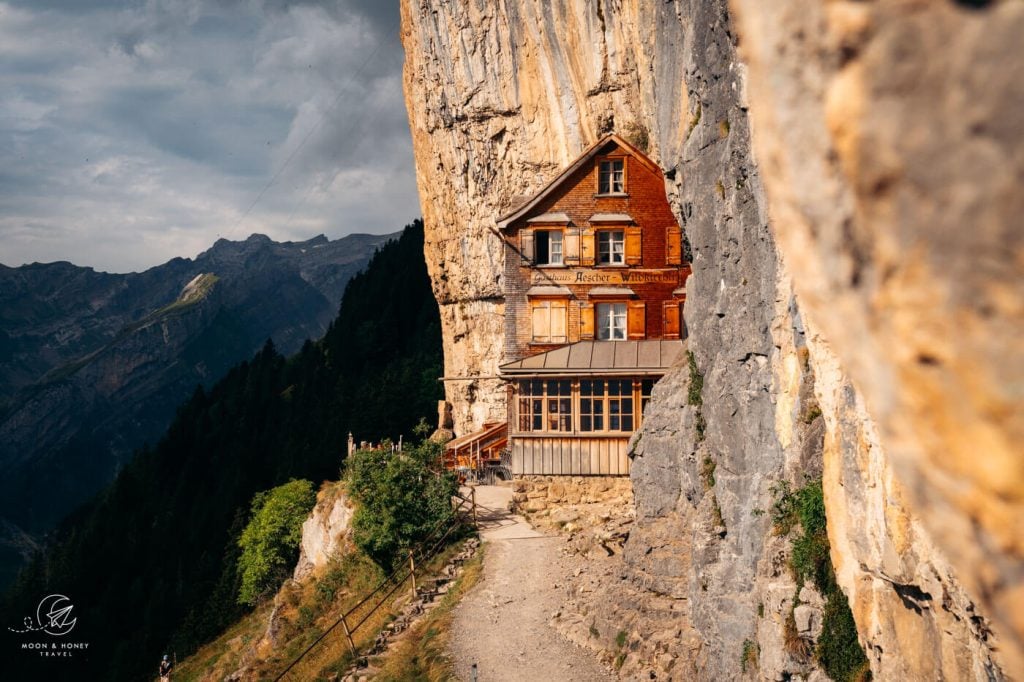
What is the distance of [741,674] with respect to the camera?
14383 mm

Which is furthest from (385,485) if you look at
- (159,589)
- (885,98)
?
(159,589)

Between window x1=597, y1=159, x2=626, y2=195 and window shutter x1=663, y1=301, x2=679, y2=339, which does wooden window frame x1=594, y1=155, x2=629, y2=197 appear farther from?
window shutter x1=663, y1=301, x2=679, y2=339

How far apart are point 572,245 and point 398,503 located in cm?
1104

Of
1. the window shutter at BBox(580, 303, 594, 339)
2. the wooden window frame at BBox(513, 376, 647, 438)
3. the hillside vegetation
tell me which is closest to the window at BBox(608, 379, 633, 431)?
the wooden window frame at BBox(513, 376, 647, 438)

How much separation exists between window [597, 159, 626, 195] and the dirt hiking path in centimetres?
1188

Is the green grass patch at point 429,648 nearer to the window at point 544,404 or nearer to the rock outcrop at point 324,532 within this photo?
the window at point 544,404

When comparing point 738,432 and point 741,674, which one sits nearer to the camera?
point 741,674

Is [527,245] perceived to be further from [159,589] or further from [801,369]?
[159,589]

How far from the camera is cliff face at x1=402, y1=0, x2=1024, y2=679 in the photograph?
9.68 feet

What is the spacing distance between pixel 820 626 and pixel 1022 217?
10.5 metres

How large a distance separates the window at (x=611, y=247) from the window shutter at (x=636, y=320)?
1.61 meters

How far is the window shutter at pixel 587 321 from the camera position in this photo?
102 ft

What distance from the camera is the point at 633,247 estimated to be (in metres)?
31.3

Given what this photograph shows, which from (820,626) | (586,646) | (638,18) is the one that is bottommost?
(586,646)
